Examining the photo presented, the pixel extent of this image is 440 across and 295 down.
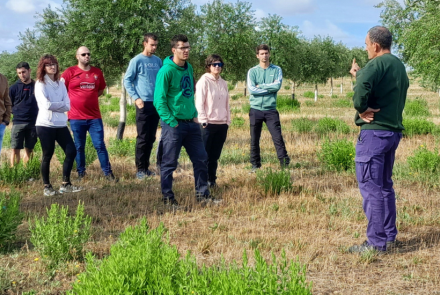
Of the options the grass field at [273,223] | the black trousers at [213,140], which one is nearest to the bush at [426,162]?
the grass field at [273,223]

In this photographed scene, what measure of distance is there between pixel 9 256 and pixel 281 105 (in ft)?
68.3

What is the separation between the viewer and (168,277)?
280 centimetres

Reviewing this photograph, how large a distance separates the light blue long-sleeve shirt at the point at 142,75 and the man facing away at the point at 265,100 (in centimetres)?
173

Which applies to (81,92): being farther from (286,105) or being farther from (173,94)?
(286,105)

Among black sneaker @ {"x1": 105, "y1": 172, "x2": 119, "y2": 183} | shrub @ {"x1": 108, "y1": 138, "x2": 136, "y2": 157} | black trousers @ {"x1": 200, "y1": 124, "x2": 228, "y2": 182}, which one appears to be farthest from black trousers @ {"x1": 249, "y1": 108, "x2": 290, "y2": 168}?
shrub @ {"x1": 108, "y1": 138, "x2": 136, "y2": 157}

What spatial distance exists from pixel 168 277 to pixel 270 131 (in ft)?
18.9

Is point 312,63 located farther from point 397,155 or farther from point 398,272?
point 398,272

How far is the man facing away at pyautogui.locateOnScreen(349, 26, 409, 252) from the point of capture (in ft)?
14.3

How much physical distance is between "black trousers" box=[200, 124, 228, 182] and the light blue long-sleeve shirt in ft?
4.47

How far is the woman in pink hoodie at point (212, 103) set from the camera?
684cm

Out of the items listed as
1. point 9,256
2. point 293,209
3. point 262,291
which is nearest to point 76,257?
point 9,256

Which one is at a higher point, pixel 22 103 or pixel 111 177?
pixel 22 103

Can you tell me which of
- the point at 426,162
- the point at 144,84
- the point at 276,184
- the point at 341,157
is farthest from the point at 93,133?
the point at 426,162

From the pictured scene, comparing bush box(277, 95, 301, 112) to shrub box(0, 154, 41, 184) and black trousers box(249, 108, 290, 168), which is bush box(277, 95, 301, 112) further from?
shrub box(0, 154, 41, 184)
